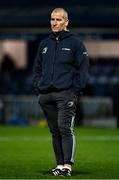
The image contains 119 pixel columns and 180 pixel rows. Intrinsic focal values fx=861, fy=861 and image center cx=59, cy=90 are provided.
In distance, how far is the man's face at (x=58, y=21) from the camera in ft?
36.8

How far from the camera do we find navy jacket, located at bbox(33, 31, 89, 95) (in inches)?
446

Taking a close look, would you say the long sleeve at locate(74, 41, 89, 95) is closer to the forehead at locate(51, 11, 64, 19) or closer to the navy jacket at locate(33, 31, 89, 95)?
the navy jacket at locate(33, 31, 89, 95)

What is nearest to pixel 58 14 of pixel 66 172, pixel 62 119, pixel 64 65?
pixel 64 65

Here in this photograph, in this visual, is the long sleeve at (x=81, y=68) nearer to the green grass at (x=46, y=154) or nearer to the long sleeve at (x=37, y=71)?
the long sleeve at (x=37, y=71)

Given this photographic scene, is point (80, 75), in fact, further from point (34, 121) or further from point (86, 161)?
point (34, 121)

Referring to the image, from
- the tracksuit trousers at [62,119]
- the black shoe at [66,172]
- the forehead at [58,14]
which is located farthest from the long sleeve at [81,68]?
the black shoe at [66,172]

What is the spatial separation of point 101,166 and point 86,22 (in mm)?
14270

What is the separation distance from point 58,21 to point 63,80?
0.78 metres

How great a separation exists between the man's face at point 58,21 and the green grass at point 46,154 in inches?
76.5

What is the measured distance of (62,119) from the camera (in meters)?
11.3

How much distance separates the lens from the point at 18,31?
28656mm

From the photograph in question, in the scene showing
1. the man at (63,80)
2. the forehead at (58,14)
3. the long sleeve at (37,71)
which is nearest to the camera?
the forehead at (58,14)

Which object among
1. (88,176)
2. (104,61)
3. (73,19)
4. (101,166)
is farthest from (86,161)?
(104,61)

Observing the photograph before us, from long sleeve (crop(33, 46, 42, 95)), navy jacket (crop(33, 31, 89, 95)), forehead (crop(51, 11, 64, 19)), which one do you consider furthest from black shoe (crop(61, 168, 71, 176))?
forehead (crop(51, 11, 64, 19))
